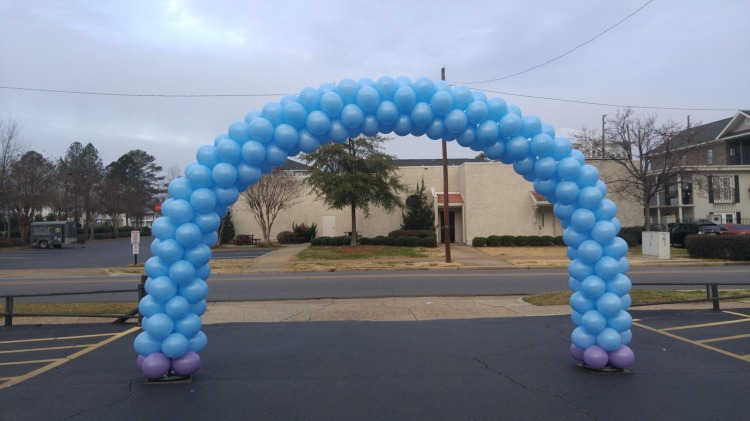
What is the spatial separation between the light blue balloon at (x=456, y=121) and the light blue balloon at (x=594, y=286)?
236 centimetres

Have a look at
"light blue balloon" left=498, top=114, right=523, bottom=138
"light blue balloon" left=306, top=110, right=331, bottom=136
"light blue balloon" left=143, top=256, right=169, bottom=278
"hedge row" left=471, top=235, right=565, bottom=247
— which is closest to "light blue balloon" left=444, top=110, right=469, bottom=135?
"light blue balloon" left=498, top=114, right=523, bottom=138

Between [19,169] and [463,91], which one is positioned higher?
[19,169]

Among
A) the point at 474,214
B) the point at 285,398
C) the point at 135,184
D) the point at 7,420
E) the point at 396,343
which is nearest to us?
the point at 7,420

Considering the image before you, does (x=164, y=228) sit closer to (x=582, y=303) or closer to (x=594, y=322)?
(x=582, y=303)

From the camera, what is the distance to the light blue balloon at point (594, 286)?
557 cm

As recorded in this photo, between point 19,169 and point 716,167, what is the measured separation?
179 ft

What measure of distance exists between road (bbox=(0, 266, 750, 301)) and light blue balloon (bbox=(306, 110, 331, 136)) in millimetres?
7708

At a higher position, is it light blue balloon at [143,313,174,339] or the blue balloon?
the blue balloon

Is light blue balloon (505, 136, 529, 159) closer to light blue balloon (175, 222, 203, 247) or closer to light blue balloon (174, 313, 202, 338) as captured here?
light blue balloon (175, 222, 203, 247)

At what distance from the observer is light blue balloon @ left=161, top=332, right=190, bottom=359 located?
5.27 meters

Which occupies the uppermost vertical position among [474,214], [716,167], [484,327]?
[716,167]

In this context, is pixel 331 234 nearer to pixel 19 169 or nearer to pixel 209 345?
pixel 19 169

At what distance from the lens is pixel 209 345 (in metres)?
7.30

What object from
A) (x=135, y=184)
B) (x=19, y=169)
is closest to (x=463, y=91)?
(x=19, y=169)
